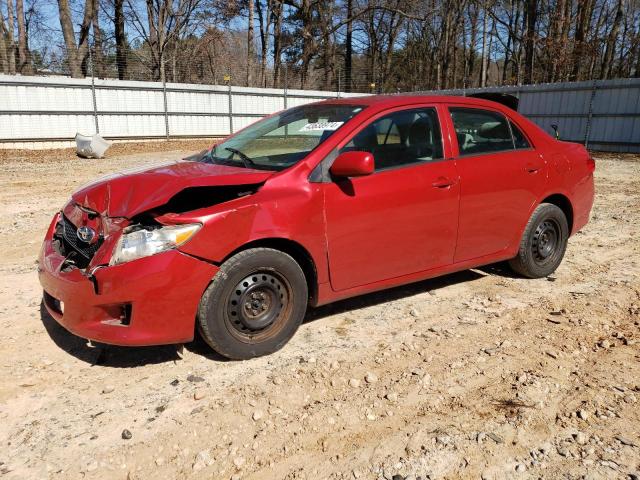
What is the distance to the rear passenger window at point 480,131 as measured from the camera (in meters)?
4.19

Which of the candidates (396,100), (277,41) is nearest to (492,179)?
(396,100)

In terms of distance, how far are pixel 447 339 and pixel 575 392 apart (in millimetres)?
929

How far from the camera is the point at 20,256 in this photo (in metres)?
5.52

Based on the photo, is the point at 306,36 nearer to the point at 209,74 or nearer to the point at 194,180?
the point at 209,74

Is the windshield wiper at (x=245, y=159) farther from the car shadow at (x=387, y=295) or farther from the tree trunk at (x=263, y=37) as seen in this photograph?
the tree trunk at (x=263, y=37)

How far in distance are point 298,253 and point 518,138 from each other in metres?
2.46

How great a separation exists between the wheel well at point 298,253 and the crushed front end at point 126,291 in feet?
1.19

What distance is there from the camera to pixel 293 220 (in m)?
3.29

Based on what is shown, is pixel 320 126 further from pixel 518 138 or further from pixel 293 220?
pixel 518 138

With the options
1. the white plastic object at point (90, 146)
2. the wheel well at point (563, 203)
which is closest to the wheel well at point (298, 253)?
the wheel well at point (563, 203)

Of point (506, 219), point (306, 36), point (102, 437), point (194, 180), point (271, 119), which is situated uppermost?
point (306, 36)

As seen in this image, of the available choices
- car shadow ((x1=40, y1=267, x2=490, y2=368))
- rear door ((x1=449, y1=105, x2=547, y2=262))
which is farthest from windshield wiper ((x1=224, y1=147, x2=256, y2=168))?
rear door ((x1=449, y1=105, x2=547, y2=262))

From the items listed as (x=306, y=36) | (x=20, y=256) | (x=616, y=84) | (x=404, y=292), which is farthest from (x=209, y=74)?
(x=404, y=292)

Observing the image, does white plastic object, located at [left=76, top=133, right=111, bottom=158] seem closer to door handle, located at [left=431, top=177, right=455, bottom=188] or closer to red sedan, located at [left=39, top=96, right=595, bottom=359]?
red sedan, located at [left=39, top=96, right=595, bottom=359]
